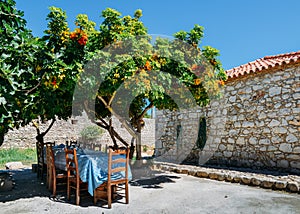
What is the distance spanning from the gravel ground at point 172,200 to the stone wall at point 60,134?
779 centimetres

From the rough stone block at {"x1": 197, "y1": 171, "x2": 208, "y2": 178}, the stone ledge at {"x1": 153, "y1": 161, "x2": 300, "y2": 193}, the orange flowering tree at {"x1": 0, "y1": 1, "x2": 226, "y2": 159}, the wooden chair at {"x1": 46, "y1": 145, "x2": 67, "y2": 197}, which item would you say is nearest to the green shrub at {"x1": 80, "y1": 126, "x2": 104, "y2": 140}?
the stone ledge at {"x1": 153, "y1": 161, "x2": 300, "y2": 193}

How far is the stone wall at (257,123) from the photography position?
6.67 m

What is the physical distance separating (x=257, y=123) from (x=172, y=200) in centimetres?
429

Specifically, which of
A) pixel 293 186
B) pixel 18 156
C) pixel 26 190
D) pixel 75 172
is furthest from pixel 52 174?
pixel 18 156

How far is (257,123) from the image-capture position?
7395 mm

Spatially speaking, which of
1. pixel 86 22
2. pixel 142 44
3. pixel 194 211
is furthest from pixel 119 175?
pixel 86 22

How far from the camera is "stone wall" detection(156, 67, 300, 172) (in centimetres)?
667

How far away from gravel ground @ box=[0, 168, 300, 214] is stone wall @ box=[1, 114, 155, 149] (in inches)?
307

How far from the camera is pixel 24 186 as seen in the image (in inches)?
222

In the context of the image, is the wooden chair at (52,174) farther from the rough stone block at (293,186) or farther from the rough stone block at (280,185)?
the rough stone block at (293,186)

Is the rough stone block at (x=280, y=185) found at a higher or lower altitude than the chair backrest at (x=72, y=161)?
lower

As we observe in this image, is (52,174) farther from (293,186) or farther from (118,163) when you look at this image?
(293,186)

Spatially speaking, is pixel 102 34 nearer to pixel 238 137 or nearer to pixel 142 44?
pixel 142 44

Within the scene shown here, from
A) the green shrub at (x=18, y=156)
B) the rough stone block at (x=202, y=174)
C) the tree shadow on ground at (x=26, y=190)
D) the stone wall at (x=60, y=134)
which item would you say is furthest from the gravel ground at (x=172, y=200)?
the stone wall at (x=60, y=134)
